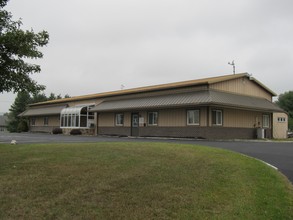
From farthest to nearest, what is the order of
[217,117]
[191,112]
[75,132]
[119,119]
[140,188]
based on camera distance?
[75,132]
[119,119]
[191,112]
[217,117]
[140,188]

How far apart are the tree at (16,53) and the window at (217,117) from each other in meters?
17.7

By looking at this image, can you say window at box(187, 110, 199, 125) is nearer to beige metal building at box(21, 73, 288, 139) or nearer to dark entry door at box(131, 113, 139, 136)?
beige metal building at box(21, 73, 288, 139)

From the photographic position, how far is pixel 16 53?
27.3ft

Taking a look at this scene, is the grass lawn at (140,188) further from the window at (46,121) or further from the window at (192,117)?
the window at (46,121)

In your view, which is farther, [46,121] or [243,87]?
[46,121]

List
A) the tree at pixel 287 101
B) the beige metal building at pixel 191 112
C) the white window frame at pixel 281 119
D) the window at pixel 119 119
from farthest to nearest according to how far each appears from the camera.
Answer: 1. the tree at pixel 287 101
2. the white window frame at pixel 281 119
3. the window at pixel 119 119
4. the beige metal building at pixel 191 112

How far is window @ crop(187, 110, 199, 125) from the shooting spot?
24967 mm

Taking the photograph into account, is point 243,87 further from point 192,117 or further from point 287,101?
point 287,101

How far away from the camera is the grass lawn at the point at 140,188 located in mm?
5637

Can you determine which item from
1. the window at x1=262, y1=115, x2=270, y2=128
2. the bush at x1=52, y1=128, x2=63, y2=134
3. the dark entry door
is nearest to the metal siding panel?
the window at x1=262, y1=115, x2=270, y2=128

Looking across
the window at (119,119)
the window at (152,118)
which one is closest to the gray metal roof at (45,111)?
the window at (119,119)

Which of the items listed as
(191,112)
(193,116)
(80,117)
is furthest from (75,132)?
(193,116)

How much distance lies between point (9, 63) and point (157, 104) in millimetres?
18582

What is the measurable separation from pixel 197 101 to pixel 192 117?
2094 mm
